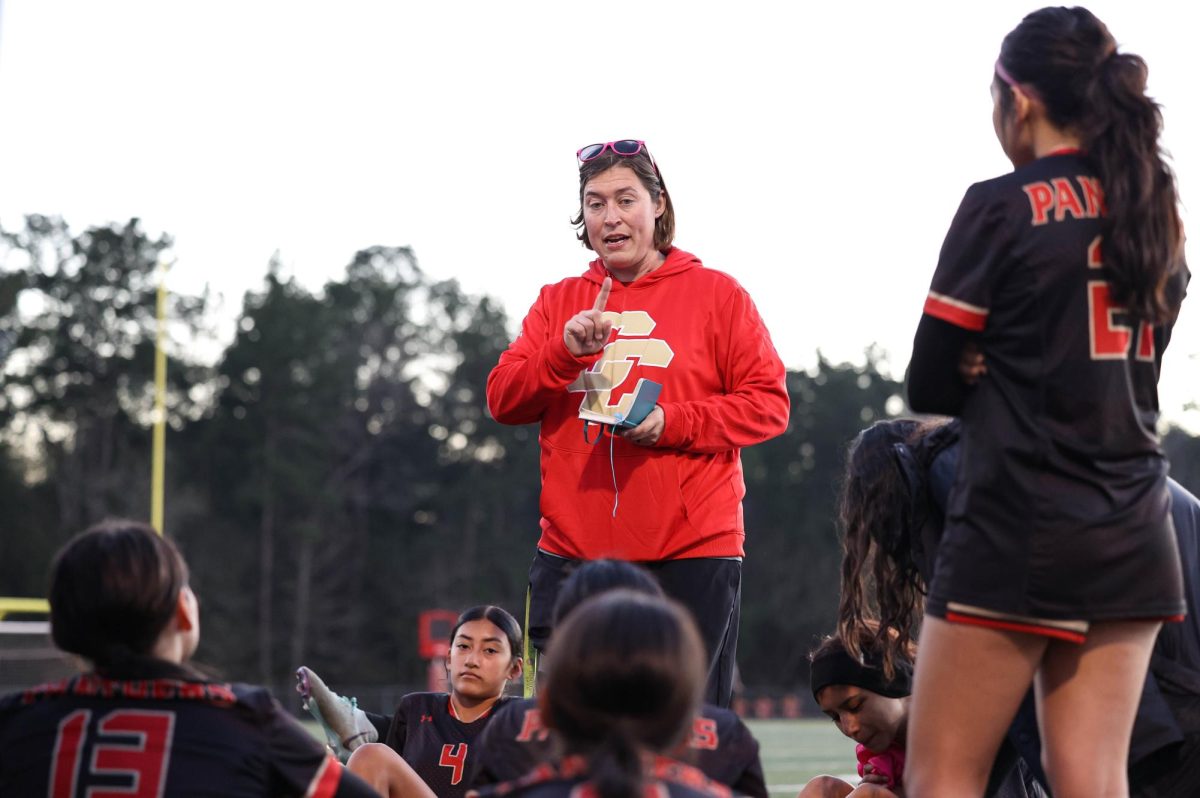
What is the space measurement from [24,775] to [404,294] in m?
53.1

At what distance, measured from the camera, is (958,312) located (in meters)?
3.07

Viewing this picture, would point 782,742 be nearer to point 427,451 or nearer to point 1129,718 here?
point 1129,718

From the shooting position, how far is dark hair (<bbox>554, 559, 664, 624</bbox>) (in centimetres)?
337

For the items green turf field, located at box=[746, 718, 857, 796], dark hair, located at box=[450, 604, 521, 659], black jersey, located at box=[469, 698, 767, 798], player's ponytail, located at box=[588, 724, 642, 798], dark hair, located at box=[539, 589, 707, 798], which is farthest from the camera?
green turf field, located at box=[746, 718, 857, 796]

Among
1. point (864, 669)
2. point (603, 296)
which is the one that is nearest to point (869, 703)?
point (864, 669)

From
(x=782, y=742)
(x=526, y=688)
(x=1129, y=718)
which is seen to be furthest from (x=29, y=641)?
(x=1129, y=718)

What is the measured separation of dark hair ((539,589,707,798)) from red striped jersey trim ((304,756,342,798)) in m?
0.66

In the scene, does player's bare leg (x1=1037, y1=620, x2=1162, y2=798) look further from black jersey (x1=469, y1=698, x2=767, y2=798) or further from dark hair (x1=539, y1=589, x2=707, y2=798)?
dark hair (x1=539, y1=589, x2=707, y2=798)

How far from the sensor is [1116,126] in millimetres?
3104

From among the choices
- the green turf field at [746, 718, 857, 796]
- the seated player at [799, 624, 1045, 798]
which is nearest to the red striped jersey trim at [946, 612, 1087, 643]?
the seated player at [799, 624, 1045, 798]

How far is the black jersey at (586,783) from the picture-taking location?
2494 millimetres

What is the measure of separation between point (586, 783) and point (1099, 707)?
114 centimetres

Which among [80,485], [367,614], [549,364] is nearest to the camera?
[549,364]

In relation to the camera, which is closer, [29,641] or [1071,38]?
[1071,38]
